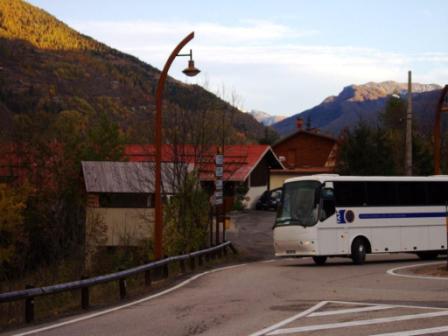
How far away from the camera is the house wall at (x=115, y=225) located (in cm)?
5028

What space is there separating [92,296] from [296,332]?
29.5 ft

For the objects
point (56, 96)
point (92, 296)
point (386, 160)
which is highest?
point (56, 96)

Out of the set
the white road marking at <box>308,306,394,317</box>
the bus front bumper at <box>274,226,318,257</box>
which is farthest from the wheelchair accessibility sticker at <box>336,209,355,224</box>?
the white road marking at <box>308,306,394,317</box>

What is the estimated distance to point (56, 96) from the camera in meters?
150

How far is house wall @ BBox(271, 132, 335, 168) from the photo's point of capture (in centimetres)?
9781

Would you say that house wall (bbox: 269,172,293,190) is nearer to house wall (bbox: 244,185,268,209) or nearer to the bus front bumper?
house wall (bbox: 244,185,268,209)

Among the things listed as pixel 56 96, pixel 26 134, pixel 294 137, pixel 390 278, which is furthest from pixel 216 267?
pixel 56 96

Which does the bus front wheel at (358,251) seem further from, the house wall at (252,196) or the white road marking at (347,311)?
the house wall at (252,196)

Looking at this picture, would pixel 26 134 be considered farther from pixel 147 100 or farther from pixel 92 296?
pixel 147 100

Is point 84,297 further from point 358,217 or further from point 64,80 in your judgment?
point 64,80

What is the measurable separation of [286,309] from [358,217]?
50.3 feet

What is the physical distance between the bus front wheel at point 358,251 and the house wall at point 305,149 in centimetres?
6771

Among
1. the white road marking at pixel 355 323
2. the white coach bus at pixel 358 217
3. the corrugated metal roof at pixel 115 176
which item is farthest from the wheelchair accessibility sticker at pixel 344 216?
the corrugated metal roof at pixel 115 176

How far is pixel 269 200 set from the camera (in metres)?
67.2
